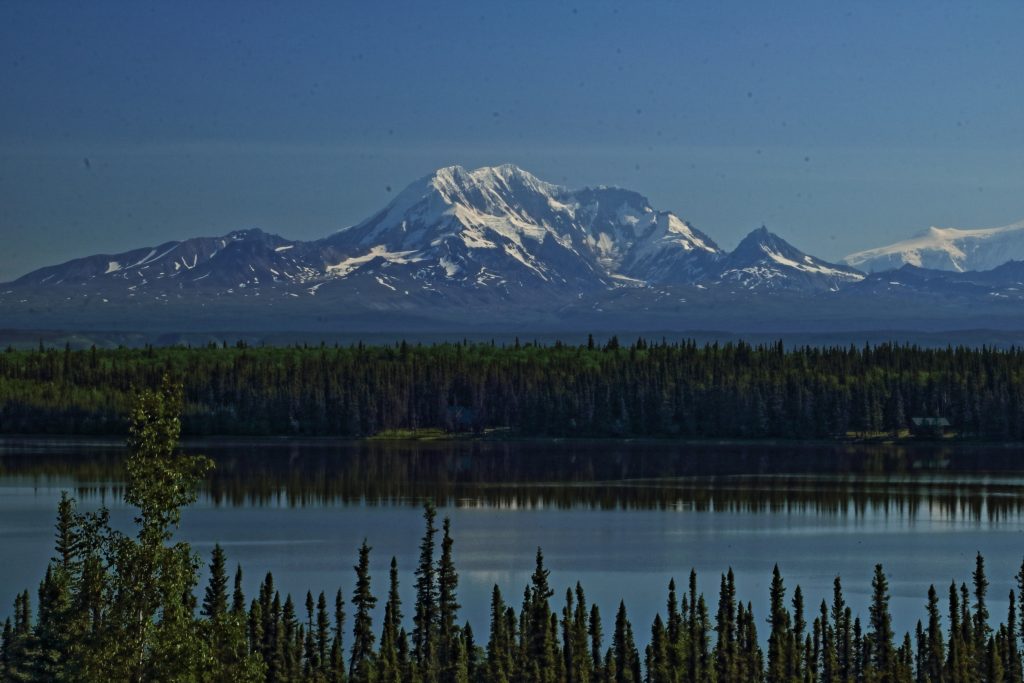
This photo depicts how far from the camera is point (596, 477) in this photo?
15675cm

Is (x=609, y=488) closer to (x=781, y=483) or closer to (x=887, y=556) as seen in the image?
(x=781, y=483)

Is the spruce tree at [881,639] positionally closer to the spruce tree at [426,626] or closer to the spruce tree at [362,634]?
the spruce tree at [426,626]

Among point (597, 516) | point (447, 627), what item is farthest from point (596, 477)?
point (447, 627)

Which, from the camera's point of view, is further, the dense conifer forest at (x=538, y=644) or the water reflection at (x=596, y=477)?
the water reflection at (x=596, y=477)

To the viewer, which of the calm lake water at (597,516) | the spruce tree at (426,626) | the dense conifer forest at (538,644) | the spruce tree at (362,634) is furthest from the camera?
the calm lake water at (597,516)

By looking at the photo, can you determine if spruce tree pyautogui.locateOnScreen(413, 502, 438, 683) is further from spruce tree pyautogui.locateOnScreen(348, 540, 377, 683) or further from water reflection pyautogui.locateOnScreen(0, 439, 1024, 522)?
water reflection pyautogui.locateOnScreen(0, 439, 1024, 522)

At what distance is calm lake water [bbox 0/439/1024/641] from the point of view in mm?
89562

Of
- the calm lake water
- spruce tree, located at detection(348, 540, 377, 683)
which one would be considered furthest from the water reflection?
spruce tree, located at detection(348, 540, 377, 683)

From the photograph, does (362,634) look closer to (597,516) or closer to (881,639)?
(881,639)

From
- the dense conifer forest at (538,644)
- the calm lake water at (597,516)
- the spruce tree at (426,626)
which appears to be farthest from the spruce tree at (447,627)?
the calm lake water at (597,516)

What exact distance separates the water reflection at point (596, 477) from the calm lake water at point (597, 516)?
310mm

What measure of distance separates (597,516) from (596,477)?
33473mm

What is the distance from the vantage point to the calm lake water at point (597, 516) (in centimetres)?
8956

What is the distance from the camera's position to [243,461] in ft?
568
